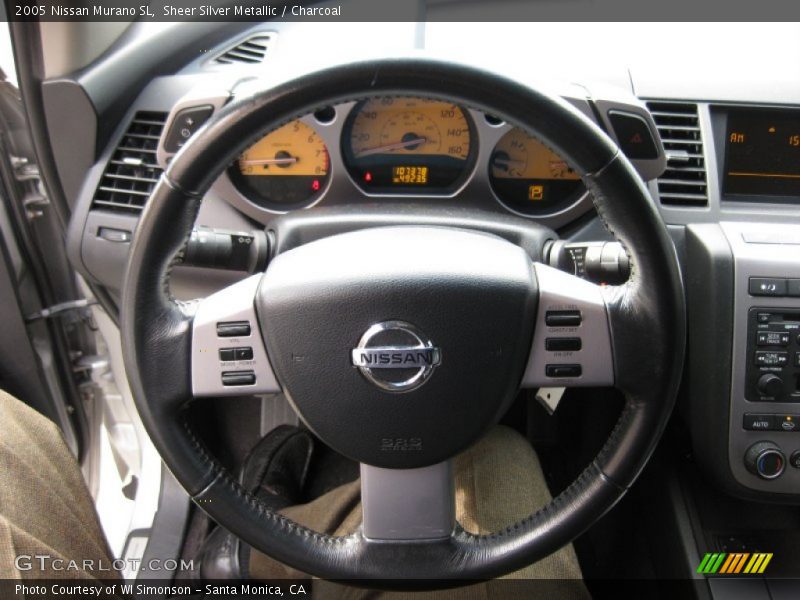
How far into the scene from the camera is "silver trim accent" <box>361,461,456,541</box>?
0.82 metres

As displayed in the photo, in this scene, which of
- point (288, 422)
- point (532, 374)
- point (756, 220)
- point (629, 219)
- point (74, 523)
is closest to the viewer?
point (629, 219)

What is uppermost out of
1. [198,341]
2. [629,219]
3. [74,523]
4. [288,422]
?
[629,219]

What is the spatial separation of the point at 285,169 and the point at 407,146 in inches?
8.8

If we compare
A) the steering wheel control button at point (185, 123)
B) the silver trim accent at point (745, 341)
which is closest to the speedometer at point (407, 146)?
the steering wheel control button at point (185, 123)

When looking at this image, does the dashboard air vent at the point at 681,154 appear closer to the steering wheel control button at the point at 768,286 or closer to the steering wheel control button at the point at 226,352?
the steering wheel control button at the point at 768,286

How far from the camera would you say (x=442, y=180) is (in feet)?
3.96

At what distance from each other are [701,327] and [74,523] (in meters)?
0.98

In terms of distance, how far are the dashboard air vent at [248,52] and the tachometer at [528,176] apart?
1.70 feet

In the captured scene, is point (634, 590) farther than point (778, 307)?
Yes

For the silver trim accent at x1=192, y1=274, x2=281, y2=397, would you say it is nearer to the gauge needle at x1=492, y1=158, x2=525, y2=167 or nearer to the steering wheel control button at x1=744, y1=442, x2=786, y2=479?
the gauge needle at x1=492, y1=158, x2=525, y2=167

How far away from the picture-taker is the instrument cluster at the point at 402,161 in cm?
115

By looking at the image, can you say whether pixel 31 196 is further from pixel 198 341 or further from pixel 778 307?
pixel 778 307

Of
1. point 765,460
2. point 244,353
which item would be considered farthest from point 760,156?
point 244,353

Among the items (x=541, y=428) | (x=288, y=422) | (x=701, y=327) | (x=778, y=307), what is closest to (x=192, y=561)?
(x=288, y=422)
